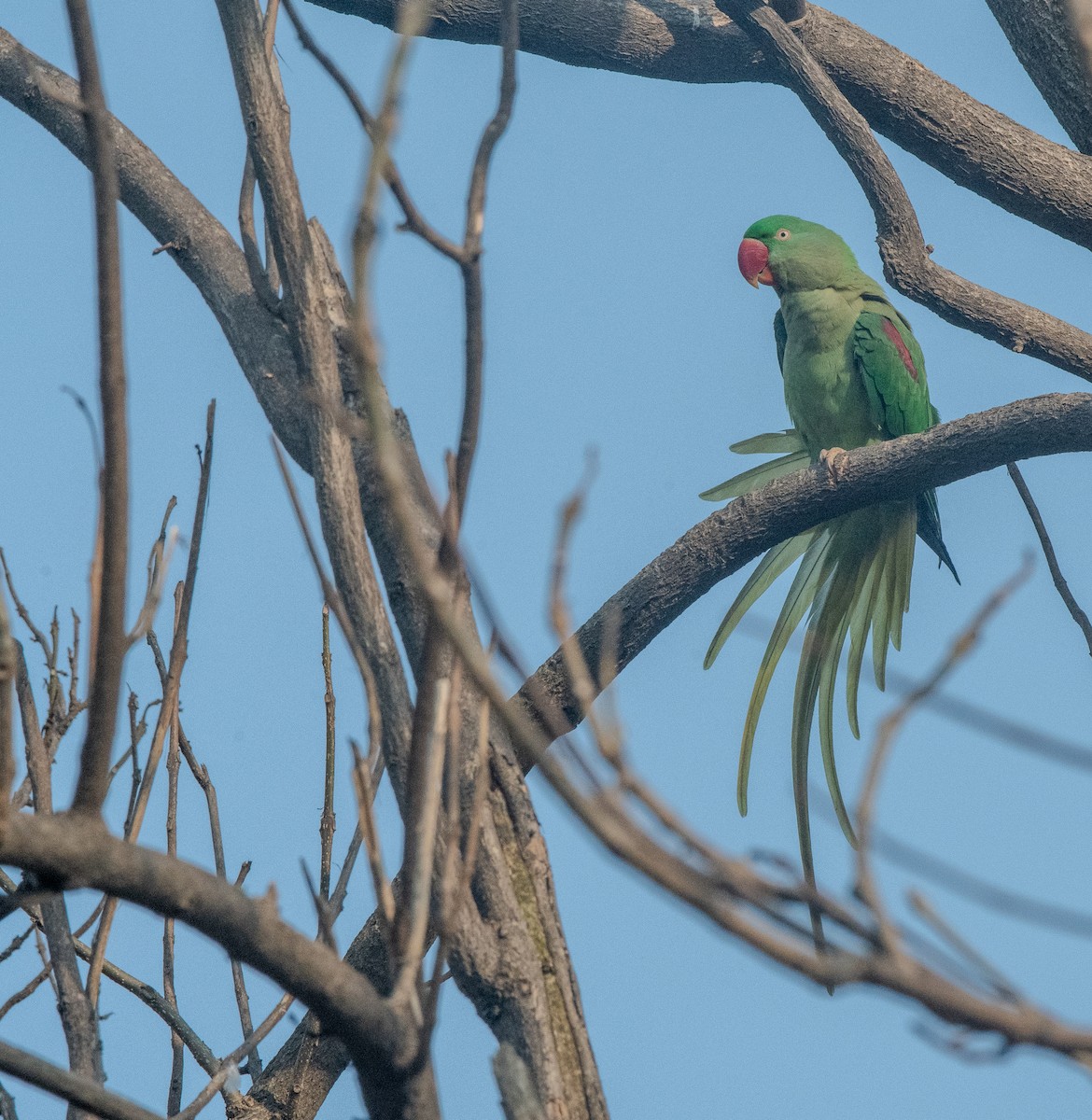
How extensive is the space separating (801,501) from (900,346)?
62.1 inches

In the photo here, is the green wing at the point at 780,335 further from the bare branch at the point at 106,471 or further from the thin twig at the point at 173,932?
the bare branch at the point at 106,471

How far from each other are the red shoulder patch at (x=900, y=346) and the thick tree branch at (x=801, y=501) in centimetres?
130

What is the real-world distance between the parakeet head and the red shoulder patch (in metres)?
0.39

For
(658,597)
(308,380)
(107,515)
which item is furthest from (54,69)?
(107,515)

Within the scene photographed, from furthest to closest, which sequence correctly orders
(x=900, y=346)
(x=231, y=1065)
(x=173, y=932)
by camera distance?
(x=900, y=346) < (x=173, y=932) < (x=231, y=1065)

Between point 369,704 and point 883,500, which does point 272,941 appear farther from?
point 883,500

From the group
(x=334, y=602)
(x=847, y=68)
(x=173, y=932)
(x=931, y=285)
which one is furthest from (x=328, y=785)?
(x=847, y=68)

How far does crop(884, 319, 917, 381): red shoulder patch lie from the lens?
422 centimetres

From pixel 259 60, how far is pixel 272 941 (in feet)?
4.93

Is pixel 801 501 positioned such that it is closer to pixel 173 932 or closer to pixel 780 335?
pixel 173 932

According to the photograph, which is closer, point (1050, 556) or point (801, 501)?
point (1050, 556)

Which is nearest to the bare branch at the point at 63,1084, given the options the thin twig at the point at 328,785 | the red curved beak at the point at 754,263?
the thin twig at the point at 328,785

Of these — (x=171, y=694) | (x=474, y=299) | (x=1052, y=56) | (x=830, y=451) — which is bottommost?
(x=474, y=299)

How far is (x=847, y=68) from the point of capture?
3.56 meters
